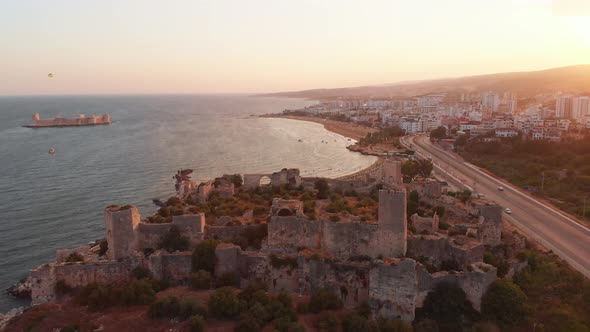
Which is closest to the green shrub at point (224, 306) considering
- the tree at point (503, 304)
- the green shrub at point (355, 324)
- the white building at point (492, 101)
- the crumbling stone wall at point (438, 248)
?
the green shrub at point (355, 324)

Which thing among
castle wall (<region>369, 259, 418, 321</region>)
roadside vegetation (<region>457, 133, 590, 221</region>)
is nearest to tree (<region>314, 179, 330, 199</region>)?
castle wall (<region>369, 259, 418, 321</region>)

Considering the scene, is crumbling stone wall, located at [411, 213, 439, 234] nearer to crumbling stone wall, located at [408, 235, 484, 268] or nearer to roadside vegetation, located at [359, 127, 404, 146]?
crumbling stone wall, located at [408, 235, 484, 268]

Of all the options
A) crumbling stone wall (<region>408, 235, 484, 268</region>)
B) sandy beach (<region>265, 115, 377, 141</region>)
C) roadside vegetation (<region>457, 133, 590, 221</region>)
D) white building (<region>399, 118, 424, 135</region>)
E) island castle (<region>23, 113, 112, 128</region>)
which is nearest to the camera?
crumbling stone wall (<region>408, 235, 484, 268</region>)

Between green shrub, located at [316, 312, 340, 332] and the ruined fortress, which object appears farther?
the ruined fortress

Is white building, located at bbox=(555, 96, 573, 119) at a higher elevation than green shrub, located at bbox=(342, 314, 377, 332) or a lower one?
higher

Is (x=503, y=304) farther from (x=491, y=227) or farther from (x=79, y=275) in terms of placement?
(x=79, y=275)

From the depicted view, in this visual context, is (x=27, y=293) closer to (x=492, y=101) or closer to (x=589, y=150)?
(x=589, y=150)

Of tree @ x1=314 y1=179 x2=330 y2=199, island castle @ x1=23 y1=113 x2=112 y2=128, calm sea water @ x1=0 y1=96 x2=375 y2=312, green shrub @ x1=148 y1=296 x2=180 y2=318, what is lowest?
calm sea water @ x1=0 y1=96 x2=375 y2=312
